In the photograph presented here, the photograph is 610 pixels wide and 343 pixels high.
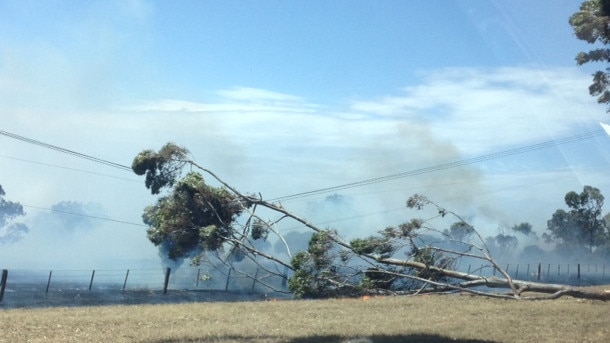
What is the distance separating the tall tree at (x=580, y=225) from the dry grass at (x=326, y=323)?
40549mm

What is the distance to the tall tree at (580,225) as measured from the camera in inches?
2480

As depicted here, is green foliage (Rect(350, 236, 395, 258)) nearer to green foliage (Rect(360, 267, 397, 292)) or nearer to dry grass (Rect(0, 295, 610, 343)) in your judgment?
green foliage (Rect(360, 267, 397, 292))

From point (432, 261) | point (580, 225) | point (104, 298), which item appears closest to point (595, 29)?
point (432, 261)

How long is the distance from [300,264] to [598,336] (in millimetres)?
7031

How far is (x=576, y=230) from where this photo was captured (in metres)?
78.0

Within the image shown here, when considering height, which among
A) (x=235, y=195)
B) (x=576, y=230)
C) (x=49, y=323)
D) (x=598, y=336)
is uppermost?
(x=576, y=230)

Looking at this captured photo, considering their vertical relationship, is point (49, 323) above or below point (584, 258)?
below

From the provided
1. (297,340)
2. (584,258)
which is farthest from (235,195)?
(584,258)

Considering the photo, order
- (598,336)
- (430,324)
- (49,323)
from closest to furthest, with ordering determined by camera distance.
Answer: (598,336) → (49,323) → (430,324)

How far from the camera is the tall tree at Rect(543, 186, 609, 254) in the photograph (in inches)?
2480

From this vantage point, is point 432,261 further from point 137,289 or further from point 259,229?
point 137,289

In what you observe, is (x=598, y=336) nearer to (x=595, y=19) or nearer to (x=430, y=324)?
(x=430, y=324)

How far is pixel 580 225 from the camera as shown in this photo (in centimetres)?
7269

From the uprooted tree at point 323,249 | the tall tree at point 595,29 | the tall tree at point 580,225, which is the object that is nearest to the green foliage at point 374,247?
the uprooted tree at point 323,249
